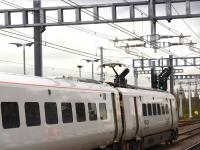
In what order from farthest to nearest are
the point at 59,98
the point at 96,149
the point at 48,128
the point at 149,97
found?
1. the point at 149,97
2. the point at 96,149
3. the point at 59,98
4. the point at 48,128

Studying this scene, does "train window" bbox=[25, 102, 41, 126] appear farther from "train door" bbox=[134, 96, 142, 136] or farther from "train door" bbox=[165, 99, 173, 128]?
"train door" bbox=[165, 99, 173, 128]

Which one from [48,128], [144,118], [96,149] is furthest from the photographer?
[144,118]

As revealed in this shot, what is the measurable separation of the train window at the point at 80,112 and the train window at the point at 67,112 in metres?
0.50

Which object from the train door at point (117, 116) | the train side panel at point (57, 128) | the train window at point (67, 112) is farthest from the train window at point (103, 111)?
the train window at point (67, 112)

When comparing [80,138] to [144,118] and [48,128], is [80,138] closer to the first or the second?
[48,128]

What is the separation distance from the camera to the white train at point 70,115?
39.8 feet

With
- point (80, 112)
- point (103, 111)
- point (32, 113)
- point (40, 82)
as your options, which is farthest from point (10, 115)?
point (103, 111)

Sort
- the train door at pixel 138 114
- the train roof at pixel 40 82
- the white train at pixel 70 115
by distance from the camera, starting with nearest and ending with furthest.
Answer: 1. the white train at pixel 70 115
2. the train roof at pixel 40 82
3. the train door at pixel 138 114

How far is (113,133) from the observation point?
1878cm

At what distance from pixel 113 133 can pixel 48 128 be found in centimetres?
561

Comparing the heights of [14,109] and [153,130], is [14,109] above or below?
above

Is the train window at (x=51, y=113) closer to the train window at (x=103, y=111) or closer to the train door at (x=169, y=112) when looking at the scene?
the train window at (x=103, y=111)

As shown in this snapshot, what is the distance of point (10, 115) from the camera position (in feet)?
39.1

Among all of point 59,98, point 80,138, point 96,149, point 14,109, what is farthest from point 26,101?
point 96,149
